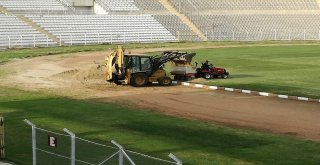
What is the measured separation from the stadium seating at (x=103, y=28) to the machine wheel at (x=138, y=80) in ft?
109

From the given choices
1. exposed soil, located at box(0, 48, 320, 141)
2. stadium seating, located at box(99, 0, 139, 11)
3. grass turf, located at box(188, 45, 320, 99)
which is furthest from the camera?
stadium seating, located at box(99, 0, 139, 11)

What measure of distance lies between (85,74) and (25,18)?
30.5m

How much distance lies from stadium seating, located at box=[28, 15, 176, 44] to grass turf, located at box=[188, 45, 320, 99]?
13331mm

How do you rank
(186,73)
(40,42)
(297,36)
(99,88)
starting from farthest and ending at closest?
1. (297,36)
2. (40,42)
3. (186,73)
4. (99,88)

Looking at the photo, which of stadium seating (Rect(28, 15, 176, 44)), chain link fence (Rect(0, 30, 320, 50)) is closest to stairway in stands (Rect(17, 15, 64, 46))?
chain link fence (Rect(0, 30, 320, 50))

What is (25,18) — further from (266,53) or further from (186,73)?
(186,73)

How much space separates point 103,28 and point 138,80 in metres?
37.8

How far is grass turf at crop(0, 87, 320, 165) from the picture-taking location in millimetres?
18641

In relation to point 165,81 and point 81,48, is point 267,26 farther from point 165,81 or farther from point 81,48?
point 165,81

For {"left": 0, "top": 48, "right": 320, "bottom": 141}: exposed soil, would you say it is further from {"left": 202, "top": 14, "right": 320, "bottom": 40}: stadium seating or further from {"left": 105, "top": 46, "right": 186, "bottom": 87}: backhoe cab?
{"left": 202, "top": 14, "right": 320, "bottom": 40}: stadium seating

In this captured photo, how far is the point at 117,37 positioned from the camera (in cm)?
7256

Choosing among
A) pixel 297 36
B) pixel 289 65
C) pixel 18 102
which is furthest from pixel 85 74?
pixel 297 36

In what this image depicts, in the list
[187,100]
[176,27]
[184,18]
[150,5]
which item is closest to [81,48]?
[176,27]

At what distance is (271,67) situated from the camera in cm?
4678
